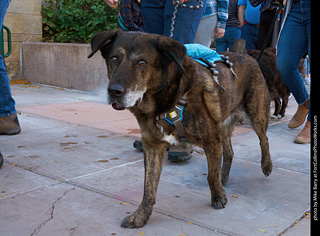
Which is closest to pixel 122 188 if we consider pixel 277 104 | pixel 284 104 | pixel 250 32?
pixel 277 104

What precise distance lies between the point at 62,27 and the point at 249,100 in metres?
7.38

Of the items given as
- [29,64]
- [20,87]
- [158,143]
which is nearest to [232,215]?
[158,143]

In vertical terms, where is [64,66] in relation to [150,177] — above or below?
below

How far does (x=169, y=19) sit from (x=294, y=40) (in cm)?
150

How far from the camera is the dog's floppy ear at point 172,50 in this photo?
2582 millimetres

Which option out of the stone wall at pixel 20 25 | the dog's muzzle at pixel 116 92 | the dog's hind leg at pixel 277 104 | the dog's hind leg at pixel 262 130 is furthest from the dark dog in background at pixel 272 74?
the stone wall at pixel 20 25

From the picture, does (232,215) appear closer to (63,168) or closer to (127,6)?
(63,168)

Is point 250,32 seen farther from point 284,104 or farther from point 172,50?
point 172,50

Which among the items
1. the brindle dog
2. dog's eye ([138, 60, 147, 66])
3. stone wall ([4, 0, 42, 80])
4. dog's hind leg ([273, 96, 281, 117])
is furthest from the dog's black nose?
stone wall ([4, 0, 42, 80])

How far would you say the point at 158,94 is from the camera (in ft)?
9.16

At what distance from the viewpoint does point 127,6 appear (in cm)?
455

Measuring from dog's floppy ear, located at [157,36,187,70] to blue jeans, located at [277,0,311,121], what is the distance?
233cm

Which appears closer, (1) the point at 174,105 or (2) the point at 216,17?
(1) the point at 174,105

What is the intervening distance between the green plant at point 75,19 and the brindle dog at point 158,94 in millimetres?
6878
